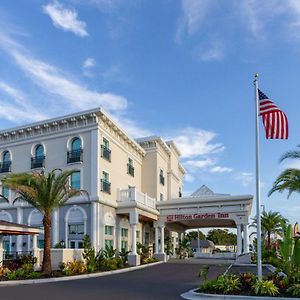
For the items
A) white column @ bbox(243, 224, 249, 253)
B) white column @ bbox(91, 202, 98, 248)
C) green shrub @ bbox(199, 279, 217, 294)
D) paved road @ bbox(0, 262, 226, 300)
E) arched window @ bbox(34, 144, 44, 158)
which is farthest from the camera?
white column @ bbox(243, 224, 249, 253)

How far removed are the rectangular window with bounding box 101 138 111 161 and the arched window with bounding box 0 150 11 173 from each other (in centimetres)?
867

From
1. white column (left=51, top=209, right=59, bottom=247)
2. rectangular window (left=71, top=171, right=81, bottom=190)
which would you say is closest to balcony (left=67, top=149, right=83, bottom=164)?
rectangular window (left=71, top=171, right=81, bottom=190)

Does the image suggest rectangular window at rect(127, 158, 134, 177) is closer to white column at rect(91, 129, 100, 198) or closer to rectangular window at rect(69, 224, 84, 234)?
white column at rect(91, 129, 100, 198)

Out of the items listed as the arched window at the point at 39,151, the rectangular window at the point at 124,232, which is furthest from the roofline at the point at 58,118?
Result: the rectangular window at the point at 124,232

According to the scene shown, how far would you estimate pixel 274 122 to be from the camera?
50.7 feet

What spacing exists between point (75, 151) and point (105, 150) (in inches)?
88.3

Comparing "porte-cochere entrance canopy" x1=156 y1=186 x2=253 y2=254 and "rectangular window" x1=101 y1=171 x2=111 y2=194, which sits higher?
"rectangular window" x1=101 y1=171 x2=111 y2=194

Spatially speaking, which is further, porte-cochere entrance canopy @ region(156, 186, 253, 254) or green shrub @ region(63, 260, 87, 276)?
porte-cochere entrance canopy @ region(156, 186, 253, 254)

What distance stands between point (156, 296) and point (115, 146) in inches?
821

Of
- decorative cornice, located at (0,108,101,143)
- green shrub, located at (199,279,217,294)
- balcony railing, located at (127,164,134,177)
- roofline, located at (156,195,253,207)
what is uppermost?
decorative cornice, located at (0,108,101,143)

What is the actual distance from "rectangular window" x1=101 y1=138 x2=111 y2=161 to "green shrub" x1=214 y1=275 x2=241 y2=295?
60.7 ft

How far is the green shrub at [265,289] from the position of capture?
543 inches

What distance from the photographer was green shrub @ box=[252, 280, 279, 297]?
13.8 meters

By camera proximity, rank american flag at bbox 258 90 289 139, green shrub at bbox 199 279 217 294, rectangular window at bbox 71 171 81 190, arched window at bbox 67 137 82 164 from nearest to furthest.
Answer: green shrub at bbox 199 279 217 294 < american flag at bbox 258 90 289 139 < rectangular window at bbox 71 171 81 190 < arched window at bbox 67 137 82 164
